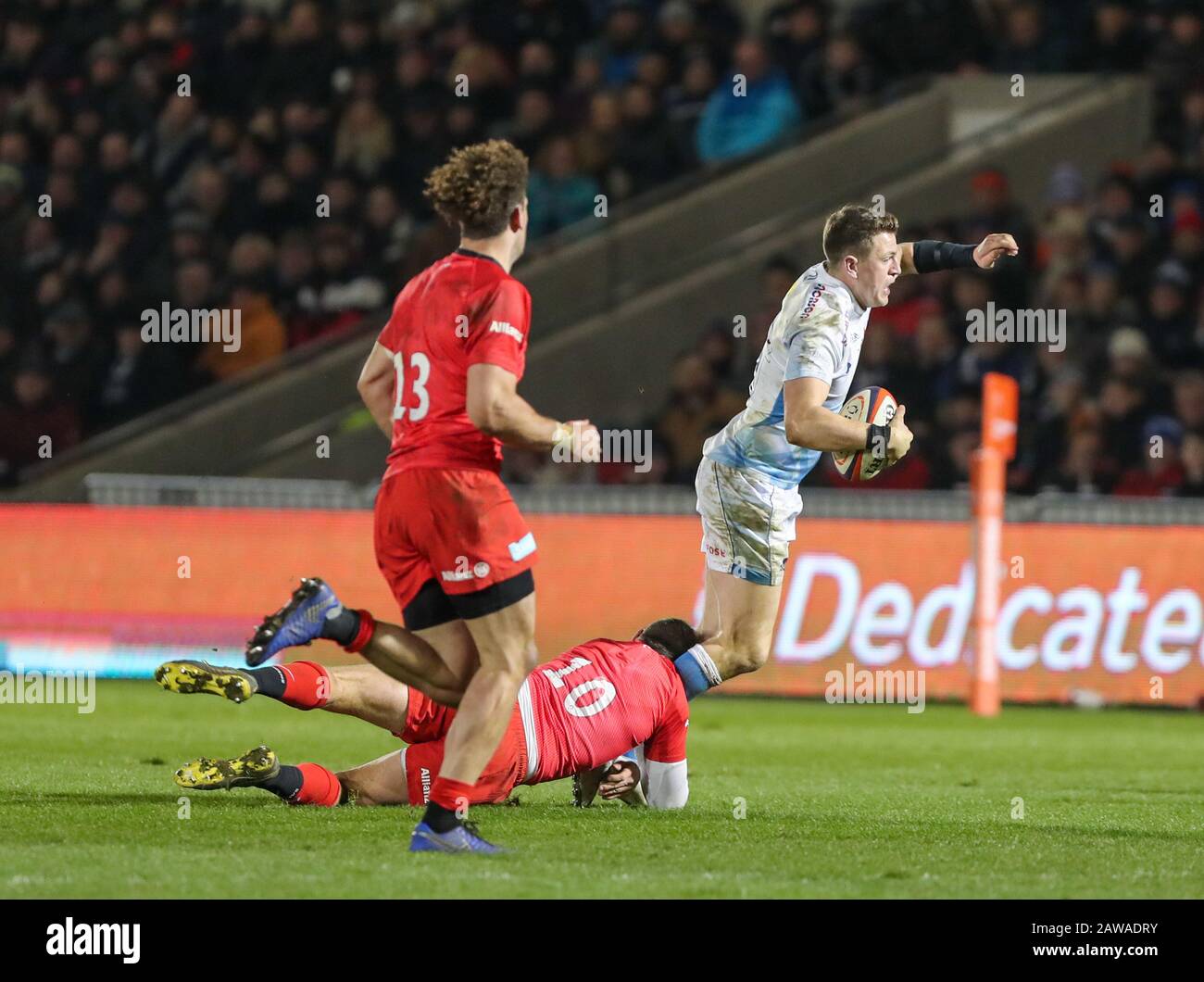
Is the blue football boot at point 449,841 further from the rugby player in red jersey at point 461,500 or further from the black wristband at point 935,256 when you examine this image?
the black wristband at point 935,256

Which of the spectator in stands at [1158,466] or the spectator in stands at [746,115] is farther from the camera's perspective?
the spectator in stands at [746,115]

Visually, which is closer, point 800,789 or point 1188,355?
point 800,789

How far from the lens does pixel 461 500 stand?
6.31m

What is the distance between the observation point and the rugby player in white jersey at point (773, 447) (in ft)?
26.1

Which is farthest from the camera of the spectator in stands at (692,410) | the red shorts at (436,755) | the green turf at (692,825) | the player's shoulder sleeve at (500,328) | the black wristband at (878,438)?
the spectator in stands at (692,410)

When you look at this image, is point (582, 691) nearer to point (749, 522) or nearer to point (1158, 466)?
point (749, 522)

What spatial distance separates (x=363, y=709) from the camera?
7.43 metres

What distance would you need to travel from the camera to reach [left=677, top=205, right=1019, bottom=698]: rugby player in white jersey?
26.1 ft

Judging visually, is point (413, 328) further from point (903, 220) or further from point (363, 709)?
point (903, 220)

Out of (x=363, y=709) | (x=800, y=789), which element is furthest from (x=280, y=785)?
(x=800, y=789)

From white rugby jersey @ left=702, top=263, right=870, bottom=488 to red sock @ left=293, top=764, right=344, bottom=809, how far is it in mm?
2181

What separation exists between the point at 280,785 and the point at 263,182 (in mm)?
11061

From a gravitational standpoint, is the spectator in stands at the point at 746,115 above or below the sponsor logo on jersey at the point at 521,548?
above

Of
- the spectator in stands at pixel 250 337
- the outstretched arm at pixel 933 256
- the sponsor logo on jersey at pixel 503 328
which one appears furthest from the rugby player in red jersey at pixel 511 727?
the spectator in stands at pixel 250 337
